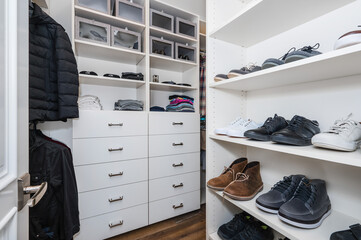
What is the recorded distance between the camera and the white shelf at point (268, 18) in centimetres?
67

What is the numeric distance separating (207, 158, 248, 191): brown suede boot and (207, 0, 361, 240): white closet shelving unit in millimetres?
66

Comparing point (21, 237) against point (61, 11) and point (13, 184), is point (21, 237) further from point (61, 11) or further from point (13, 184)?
point (61, 11)

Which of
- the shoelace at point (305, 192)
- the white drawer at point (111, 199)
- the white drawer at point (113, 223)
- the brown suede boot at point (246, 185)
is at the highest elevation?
the shoelace at point (305, 192)

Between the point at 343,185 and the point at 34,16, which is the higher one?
the point at 34,16

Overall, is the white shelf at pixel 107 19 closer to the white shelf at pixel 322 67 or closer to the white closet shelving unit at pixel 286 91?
the white closet shelving unit at pixel 286 91

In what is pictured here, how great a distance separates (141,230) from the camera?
1.48 meters

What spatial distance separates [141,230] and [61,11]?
206 centimetres

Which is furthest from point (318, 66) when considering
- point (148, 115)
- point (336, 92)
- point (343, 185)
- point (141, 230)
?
point (141, 230)

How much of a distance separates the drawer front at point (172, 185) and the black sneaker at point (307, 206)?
43.3 inches

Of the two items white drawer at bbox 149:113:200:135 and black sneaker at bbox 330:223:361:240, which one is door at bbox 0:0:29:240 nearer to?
black sneaker at bbox 330:223:361:240

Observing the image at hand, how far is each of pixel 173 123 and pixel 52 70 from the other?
98 centimetres

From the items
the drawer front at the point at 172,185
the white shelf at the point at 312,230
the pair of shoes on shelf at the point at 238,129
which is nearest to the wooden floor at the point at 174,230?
the drawer front at the point at 172,185

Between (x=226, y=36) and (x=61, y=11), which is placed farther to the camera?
(x=61, y=11)

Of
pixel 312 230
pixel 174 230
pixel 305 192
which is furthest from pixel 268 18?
pixel 174 230
